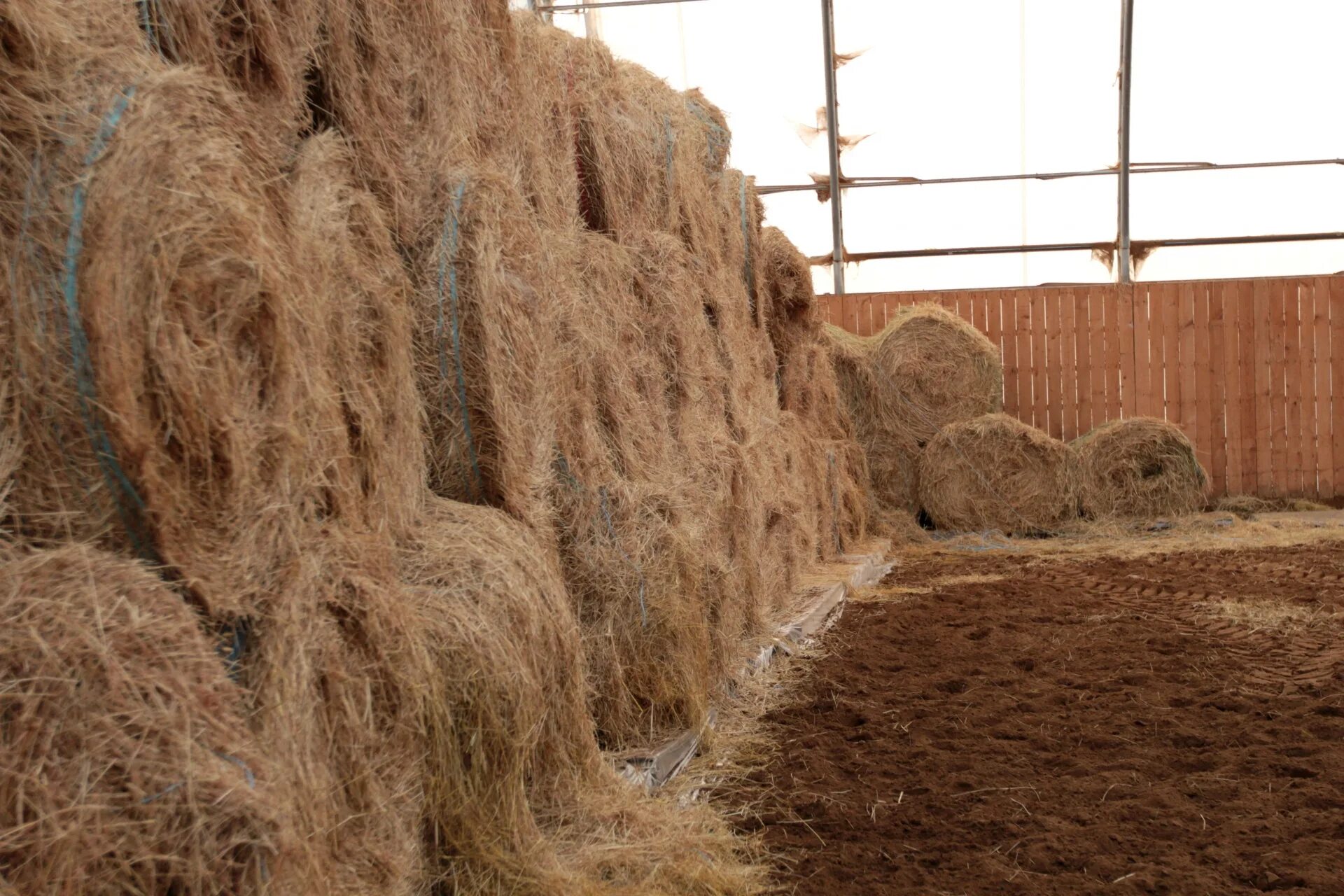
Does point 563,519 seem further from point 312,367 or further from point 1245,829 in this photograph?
point 1245,829

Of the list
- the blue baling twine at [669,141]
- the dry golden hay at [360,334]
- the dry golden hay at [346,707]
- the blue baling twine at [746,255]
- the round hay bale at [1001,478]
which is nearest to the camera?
the dry golden hay at [346,707]

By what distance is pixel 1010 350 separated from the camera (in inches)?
422

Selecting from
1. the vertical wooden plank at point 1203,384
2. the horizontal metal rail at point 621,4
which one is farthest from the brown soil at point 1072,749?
the horizontal metal rail at point 621,4

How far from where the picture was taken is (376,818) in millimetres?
2211

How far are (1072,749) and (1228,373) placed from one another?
768 centimetres

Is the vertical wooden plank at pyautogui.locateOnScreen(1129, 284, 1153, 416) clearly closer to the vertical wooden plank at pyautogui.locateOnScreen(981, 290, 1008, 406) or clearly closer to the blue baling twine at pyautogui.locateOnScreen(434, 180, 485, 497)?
the vertical wooden plank at pyautogui.locateOnScreen(981, 290, 1008, 406)

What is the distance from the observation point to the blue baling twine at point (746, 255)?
6.69 m

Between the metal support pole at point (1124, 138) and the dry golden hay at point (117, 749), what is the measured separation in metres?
10.5

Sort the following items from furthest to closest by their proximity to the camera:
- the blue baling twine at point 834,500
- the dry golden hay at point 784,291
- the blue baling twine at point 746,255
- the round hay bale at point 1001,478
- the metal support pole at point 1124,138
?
the metal support pole at point 1124,138, the round hay bale at point 1001,478, the blue baling twine at point 834,500, the dry golden hay at point 784,291, the blue baling twine at point 746,255

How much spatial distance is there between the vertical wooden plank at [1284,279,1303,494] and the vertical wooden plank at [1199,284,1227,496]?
506 mm

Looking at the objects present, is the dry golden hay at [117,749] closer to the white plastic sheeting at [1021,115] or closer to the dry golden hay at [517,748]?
the dry golden hay at [517,748]

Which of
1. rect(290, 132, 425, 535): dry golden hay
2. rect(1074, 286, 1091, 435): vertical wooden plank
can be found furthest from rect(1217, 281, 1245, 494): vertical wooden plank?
rect(290, 132, 425, 535): dry golden hay

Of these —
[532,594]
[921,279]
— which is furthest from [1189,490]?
[532,594]

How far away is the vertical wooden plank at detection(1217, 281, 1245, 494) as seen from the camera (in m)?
10.4
